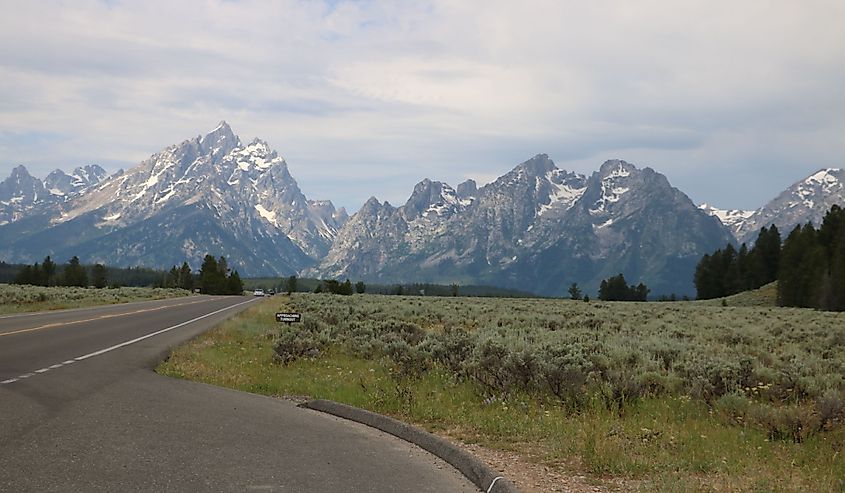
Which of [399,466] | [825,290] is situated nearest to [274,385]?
[399,466]

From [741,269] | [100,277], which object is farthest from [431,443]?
[100,277]

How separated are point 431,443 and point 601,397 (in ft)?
14.1

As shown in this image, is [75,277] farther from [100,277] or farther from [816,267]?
[816,267]

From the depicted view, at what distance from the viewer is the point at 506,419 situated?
10742 mm

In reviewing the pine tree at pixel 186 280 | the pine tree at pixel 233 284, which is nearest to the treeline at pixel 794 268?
the pine tree at pixel 233 284

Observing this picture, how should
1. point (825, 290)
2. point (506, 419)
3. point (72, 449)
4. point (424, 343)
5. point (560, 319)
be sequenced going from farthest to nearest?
1. point (825, 290)
2. point (560, 319)
3. point (424, 343)
4. point (506, 419)
5. point (72, 449)

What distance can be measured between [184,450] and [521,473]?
398 cm

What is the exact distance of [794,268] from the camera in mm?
91250

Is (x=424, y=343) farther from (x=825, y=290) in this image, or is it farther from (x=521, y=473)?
(x=825, y=290)

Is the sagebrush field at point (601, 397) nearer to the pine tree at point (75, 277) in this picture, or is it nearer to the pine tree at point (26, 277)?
the pine tree at point (75, 277)

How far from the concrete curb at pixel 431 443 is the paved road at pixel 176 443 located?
16 cm

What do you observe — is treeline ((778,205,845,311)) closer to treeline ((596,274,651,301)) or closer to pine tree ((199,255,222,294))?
treeline ((596,274,651,301))

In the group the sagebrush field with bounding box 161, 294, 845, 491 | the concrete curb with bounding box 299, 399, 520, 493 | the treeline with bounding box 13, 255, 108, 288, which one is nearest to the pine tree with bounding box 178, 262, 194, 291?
the treeline with bounding box 13, 255, 108, 288

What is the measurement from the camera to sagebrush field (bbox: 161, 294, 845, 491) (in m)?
8.23
